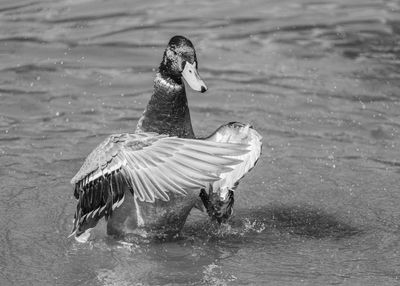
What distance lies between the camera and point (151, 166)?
6.76 meters

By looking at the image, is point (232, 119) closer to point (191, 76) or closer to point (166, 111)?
point (166, 111)

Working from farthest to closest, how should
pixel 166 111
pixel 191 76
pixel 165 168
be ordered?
pixel 166 111
pixel 191 76
pixel 165 168

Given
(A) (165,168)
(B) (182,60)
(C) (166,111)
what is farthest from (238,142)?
(A) (165,168)

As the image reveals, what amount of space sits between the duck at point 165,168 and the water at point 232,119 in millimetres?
274

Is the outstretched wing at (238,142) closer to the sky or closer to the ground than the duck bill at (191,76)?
closer to the ground

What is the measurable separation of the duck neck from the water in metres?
0.88

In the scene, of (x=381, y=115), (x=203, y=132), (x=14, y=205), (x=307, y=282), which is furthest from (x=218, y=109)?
(x=307, y=282)

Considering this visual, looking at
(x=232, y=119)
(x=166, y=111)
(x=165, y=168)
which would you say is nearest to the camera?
(x=165, y=168)

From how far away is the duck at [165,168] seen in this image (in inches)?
262

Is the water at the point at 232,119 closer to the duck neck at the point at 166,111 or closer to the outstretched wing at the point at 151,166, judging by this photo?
Answer: the outstretched wing at the point at 151,166

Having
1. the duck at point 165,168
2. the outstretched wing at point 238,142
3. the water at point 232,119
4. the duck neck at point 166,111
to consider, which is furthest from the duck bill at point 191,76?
the water at point 232,119

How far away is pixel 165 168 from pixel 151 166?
0.11 meters

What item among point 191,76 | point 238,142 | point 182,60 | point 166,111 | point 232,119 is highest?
point 182,60

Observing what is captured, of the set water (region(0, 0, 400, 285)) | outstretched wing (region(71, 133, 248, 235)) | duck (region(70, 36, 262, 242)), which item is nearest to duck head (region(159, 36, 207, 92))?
duck (region(70, 36, 262, 242))
